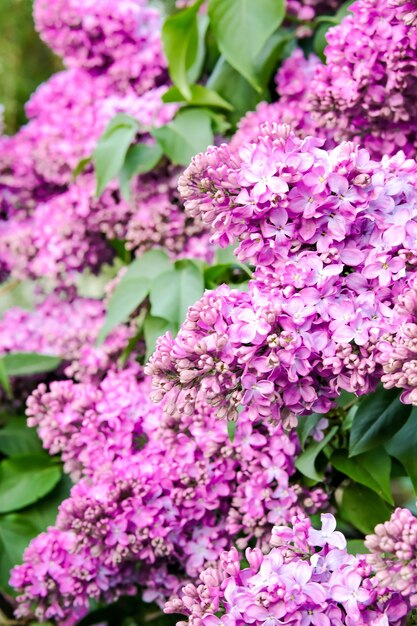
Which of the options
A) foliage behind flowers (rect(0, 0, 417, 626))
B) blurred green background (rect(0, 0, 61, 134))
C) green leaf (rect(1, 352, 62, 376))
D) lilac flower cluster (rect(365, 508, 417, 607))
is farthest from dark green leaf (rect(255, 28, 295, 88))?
blurred green background (rect(0, 0, 61, 134))

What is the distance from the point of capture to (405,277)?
2.04 feet

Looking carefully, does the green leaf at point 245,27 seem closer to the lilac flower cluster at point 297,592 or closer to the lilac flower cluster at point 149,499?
the lilac flower cluster at point 149,499

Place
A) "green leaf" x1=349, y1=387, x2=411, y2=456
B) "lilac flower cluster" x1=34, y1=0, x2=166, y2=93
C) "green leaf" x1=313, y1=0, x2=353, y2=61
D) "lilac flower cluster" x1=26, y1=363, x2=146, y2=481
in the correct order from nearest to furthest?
"green leaf" x1=349, y1=387, x2=411, y2=456
"lilac flower cluster" x1=26, y1=363, x2=146, y2=481
"green leaf" x1=313, y1=0, x2=353, y2=61
"lilac flower cluster" x1=34, y1=0, x2=166, y2=93

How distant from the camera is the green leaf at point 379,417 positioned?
73cm

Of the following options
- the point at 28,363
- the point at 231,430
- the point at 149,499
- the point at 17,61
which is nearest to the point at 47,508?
the point at 28,363

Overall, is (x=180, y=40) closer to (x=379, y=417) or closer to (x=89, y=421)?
(x=89, y=421)

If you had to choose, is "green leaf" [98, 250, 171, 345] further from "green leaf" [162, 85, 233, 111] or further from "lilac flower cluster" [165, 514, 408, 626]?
"lilac flower cluster" [165, 514, 408, 626]

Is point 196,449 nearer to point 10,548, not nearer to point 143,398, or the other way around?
point 143,398

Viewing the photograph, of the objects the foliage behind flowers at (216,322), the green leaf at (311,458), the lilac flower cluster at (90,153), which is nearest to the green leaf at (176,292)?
the foliage behind flowers at (216,322)

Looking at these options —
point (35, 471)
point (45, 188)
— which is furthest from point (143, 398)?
point (45, 188)

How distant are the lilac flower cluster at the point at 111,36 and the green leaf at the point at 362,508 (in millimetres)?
681

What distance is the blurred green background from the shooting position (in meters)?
2.30

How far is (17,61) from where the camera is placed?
7.88 ft

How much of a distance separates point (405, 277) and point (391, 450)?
0.20m
